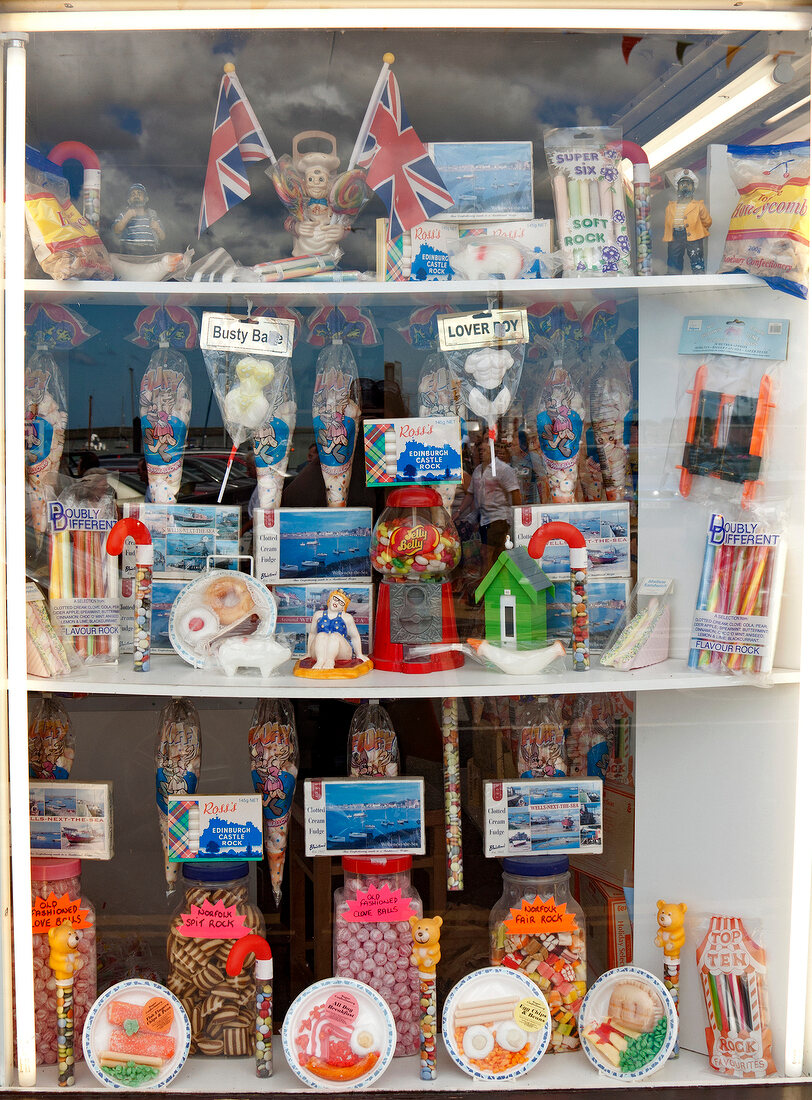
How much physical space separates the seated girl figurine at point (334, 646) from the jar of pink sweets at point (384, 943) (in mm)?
470

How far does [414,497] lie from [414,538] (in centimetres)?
10

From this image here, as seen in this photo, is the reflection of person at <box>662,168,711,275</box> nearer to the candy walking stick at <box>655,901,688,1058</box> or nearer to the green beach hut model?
the green beach hut model

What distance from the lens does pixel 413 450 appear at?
2.27m

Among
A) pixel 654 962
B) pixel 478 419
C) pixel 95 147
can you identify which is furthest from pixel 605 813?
pixel 95 147

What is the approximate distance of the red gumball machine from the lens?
7.29 feet

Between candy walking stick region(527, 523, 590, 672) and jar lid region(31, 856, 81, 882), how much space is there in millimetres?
1266

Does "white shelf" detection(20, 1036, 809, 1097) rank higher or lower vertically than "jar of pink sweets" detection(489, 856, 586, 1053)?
lower

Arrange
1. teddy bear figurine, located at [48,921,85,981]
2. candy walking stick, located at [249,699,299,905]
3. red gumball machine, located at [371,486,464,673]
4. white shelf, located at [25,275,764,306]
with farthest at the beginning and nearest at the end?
candy walking stick, located at [249,699,299,905] < red gumball machine, located at [371,486,464,673] < white shelf, located at [25,275,764,306] < teddy bear figurine, located at [48,921,85,981]

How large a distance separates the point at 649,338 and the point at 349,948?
165cm

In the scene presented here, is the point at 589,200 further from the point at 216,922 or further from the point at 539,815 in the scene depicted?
the point at 216,922

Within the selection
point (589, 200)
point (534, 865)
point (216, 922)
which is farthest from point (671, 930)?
point (589, 200)

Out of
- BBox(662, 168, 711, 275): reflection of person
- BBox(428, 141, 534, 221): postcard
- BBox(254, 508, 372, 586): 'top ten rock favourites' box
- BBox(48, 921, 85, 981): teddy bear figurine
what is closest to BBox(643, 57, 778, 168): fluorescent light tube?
BBox(662, 168, 711, 275): reflection of person

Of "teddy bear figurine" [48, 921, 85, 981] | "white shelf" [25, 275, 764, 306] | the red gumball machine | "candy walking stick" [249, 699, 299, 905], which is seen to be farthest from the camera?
"candy walking stick" [249, 699, 299, 905]

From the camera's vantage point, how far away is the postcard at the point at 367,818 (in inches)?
88.3
